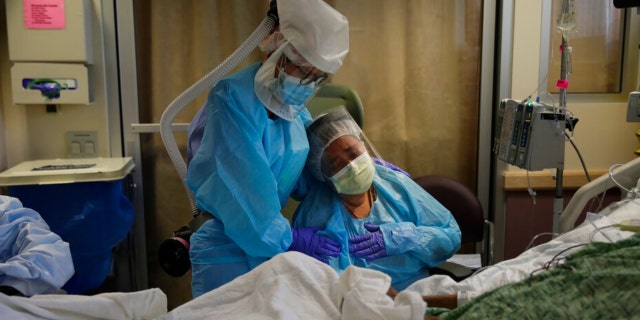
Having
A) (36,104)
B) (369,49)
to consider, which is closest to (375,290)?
(369,49)

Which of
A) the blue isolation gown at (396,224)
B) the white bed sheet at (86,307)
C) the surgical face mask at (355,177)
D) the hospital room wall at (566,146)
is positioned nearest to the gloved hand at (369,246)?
Result: the blue isolation gown at (396,224)

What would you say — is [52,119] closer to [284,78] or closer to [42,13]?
[42,13]

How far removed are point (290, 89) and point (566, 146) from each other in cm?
161

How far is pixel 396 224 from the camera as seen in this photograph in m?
1.87

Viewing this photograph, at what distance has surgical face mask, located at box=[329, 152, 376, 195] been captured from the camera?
6.04 ft

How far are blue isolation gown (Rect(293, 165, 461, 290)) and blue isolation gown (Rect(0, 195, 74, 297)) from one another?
0.79 meters

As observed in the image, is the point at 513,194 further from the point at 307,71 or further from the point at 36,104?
the point at 36,104

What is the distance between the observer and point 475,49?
9.01 feet

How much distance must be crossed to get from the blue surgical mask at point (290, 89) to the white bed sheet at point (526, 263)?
0.73 m

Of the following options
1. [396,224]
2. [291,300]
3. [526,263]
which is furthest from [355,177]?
[291,300]

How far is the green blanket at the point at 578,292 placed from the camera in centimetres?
95

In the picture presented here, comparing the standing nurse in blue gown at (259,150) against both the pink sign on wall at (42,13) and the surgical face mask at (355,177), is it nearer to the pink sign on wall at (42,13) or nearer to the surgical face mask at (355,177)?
the surgical face mask at (355,177)

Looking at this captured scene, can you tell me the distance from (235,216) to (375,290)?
2.55ft

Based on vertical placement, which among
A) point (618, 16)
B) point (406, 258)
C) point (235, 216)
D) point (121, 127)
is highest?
point (618, 16)
